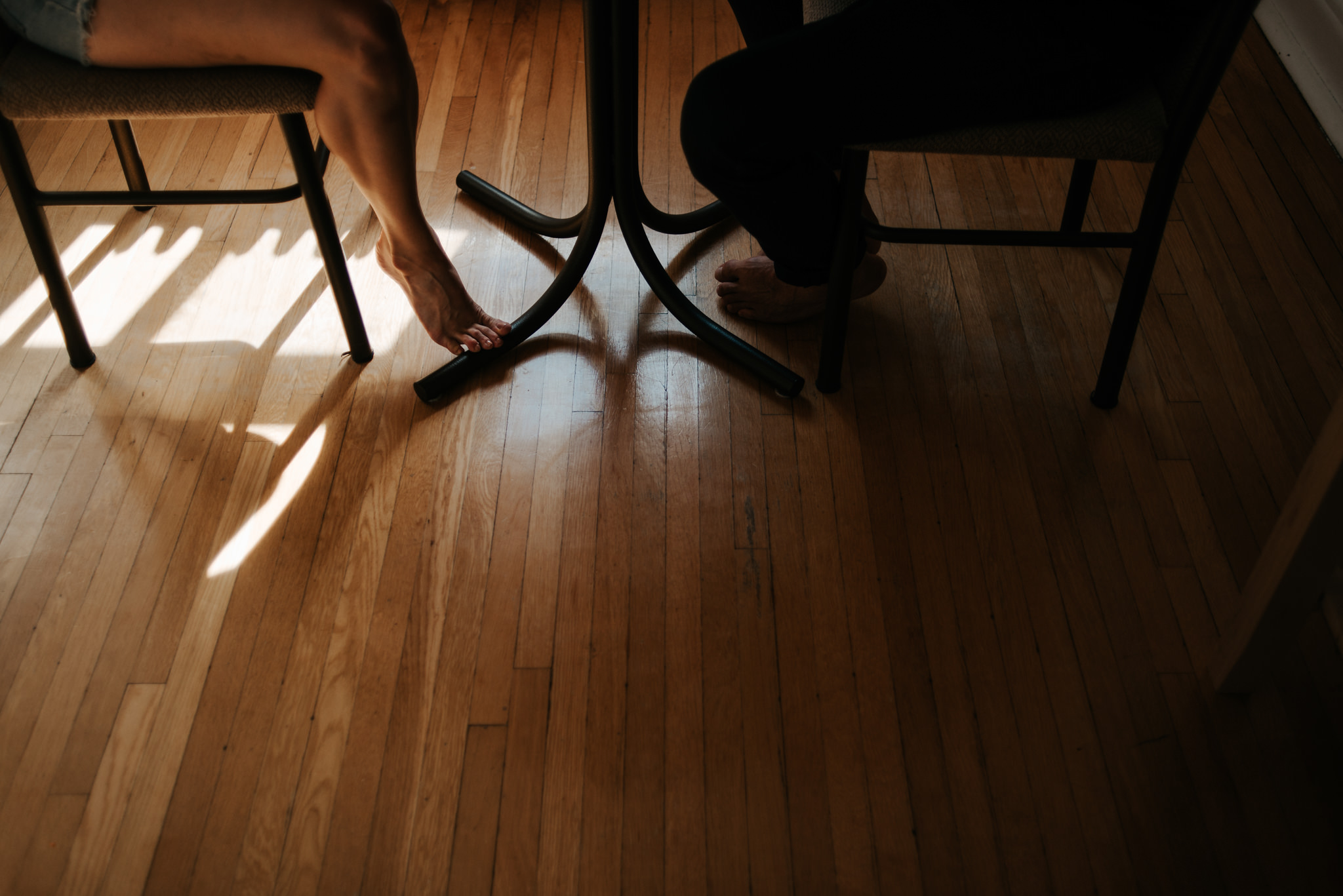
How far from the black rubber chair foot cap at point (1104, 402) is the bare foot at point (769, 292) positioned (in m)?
0.38

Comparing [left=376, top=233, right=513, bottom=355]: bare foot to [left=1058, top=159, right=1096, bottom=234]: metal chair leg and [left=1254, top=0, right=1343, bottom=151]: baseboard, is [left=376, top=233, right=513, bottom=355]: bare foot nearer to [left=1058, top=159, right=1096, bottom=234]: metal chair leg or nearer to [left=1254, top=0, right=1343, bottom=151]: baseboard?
[left=1058, top=159, right=1096, bottom=234]: metal chair leg

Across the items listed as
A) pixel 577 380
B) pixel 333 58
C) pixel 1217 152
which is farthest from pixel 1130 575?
pixel 333 58

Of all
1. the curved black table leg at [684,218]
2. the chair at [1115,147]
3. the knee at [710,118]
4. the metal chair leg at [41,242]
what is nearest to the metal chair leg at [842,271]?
the chair at [1115,147]

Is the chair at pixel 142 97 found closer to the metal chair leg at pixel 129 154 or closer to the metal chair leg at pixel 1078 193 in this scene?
the metal chair leg at pixel 129 154

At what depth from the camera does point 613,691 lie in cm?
118

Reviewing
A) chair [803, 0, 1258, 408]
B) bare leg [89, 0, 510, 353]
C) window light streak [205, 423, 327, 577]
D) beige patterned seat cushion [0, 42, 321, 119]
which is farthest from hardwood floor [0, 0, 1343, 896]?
beige patterned seat cushion [0, 42, 321, 119]

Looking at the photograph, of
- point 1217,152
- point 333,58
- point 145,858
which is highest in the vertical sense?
point 333,58

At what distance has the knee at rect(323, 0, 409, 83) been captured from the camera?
4.10 feet

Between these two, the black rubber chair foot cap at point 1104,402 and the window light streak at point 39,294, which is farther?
the window light streak at point 39,294

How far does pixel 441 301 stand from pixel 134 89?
49 centimetres

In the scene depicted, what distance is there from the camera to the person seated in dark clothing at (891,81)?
1.11 meters

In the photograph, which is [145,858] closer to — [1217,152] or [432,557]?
[432,557]

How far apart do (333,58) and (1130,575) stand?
1243 millimetres

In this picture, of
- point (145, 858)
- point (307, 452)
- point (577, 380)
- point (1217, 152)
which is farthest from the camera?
point (1217, 152)
